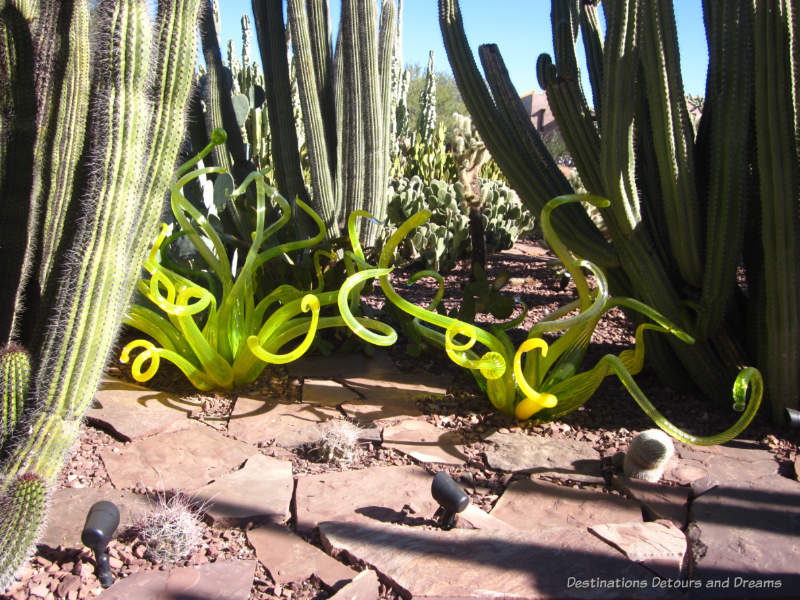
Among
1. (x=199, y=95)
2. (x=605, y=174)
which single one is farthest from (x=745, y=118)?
(x=199, y=95)

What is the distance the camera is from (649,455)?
2154mm

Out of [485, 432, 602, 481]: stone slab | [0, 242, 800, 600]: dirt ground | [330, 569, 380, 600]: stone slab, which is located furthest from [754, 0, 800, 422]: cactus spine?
[330, 569, 380, 600]: stone slab

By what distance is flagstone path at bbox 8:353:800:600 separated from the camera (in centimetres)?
A: 168

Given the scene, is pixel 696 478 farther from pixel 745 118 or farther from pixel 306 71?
pixel 306 71

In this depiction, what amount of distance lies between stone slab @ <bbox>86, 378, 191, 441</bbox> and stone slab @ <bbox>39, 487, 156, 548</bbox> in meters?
0.40

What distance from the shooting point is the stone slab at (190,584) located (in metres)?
1.58

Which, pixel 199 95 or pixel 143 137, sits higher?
pixel 199 95

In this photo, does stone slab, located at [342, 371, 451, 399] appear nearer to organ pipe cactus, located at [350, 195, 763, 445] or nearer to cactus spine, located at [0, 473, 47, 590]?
organ pipe cactus, located at [350, 195, 763, 445]

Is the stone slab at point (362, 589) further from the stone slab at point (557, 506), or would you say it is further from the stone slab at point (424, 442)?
the stone slab at point (424, 442)

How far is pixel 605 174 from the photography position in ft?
8.55

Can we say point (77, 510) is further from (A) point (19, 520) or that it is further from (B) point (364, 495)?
(B) point (364, 495)

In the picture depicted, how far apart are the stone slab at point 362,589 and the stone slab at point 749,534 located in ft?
2.66

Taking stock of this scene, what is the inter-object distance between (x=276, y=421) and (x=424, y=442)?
594 millimetres

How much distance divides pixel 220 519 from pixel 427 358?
1.59m
